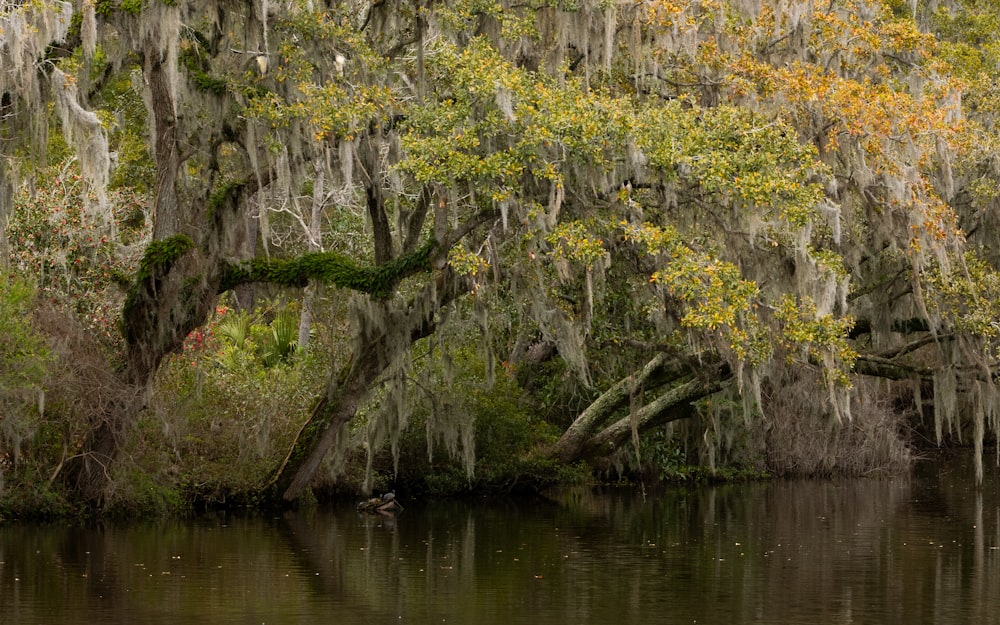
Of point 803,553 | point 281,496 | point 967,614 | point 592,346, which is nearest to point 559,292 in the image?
point 592,346

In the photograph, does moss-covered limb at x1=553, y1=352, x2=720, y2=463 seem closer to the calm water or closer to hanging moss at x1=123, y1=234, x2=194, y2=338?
the calm water

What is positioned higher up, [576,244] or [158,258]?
[158,258]

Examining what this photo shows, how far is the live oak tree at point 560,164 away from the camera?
16.4m

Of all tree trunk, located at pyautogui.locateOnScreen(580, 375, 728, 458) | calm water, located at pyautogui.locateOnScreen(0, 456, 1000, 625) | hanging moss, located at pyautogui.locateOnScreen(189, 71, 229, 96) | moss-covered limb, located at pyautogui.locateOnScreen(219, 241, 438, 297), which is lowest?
calm water, located at pyautogui.locateOnScreen(0, 456, 1000, 625)

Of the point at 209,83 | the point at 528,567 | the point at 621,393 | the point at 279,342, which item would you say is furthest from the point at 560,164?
the point at 279,342

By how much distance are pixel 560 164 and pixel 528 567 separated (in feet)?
15.0

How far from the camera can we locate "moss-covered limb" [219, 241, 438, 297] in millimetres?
18344

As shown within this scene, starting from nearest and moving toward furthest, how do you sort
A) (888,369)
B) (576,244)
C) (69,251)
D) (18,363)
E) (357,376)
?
1. (576,244)
2. (18,363)
3. (357,376)
4. (69,251)
5. (888,369)

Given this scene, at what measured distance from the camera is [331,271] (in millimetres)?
18672

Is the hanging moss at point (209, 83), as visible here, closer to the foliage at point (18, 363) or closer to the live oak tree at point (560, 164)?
the live oak tree at point (560, 164)

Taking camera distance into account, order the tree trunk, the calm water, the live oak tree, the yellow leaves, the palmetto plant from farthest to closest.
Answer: the palmetto plant, the tree trunk, the live oak tree, the yellow leaves, the calm water

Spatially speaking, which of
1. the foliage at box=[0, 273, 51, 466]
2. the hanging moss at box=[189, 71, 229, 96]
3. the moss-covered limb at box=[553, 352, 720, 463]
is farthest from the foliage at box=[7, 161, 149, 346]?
the moss-covered limb at box=[553, 352, 720, 463]

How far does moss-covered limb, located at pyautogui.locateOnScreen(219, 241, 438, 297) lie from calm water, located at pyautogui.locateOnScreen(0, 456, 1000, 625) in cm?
331

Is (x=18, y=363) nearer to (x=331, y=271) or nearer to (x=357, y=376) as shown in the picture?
(x=331, y=271)
